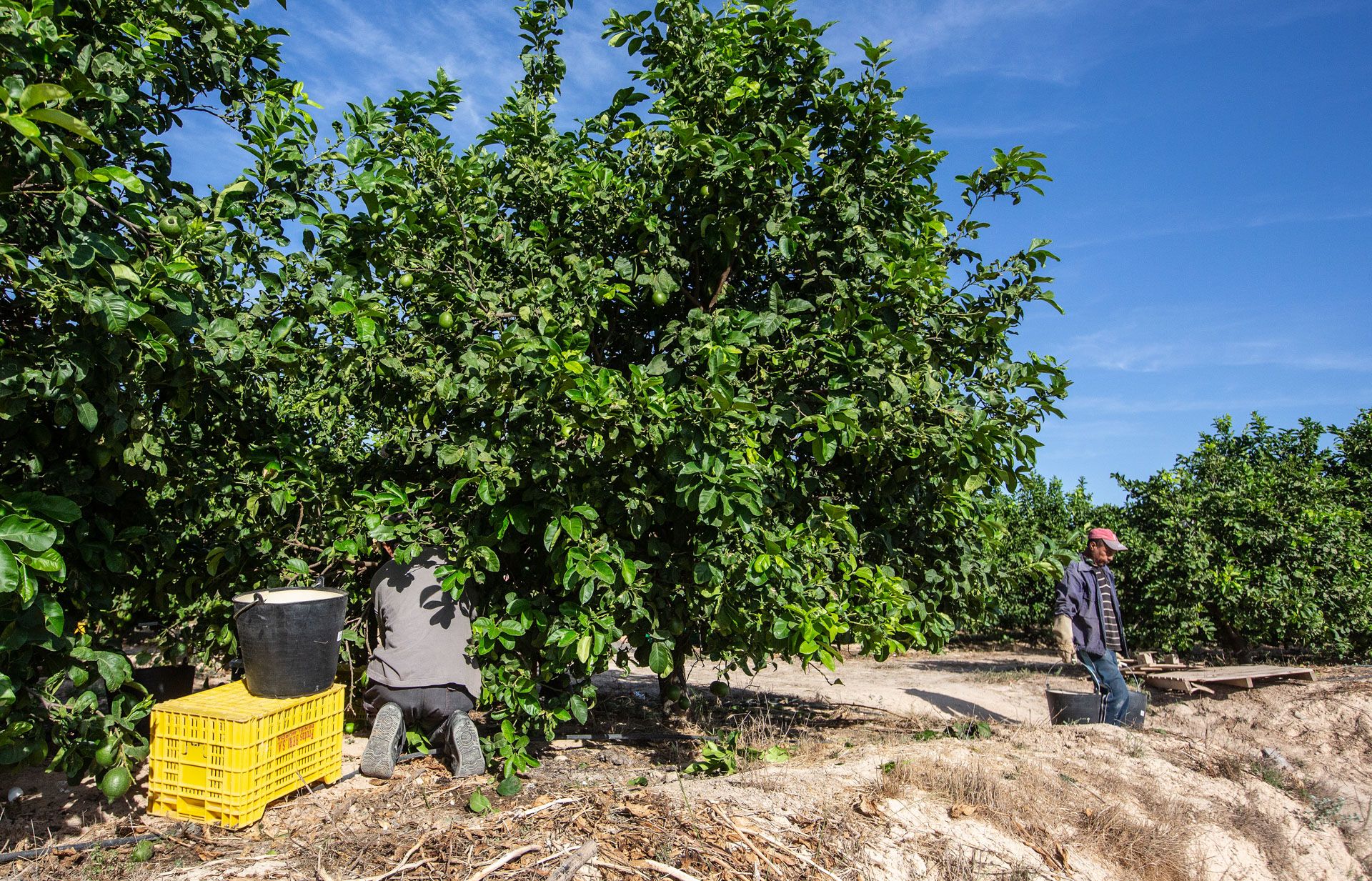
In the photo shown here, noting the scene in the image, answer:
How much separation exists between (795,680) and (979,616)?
368 cm

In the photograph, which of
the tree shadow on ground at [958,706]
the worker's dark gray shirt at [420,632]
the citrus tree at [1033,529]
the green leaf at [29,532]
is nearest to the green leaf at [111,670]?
the green leaf at [29,532]

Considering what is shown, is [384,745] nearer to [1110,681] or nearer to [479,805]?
[479,805]

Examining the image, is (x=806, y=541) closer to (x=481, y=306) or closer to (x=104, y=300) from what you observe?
(x=481, y=306)

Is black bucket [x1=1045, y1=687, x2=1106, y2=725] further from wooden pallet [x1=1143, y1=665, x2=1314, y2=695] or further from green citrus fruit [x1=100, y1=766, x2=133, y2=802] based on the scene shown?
green citrus fruit [x1=100, y1=766, x2=133, y2=802]

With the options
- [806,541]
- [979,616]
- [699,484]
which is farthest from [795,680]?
[699,484]

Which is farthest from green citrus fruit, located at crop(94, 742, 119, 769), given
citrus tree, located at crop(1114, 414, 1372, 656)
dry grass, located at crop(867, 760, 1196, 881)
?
citrus tree, located at crop(1114, 414, 1372, 656)

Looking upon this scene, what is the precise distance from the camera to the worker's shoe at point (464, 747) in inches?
158

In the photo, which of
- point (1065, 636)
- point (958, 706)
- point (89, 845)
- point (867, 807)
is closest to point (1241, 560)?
point (958, 706)

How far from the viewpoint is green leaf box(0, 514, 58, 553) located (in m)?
2.21

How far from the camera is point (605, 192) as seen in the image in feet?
15.4

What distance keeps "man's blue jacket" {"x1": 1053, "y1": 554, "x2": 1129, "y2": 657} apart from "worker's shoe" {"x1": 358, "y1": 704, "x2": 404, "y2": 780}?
15.5 ft

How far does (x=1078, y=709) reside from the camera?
5898 mm

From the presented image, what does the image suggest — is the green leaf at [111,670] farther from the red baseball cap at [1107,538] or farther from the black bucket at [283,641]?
the red baseball cap at [1107,538]

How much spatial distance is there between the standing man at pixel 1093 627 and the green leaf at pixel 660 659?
3.48 meters
